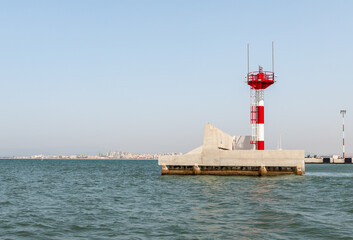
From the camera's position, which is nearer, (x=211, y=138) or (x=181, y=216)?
(x=181, y=216)

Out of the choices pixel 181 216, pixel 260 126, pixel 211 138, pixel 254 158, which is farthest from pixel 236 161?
pixel 181 216

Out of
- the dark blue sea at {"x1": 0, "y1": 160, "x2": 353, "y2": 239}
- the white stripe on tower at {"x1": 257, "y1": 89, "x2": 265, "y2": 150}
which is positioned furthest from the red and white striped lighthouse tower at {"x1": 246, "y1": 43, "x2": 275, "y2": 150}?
the dark blue sea at {"x1": 0, "y1": 160, "x2": 353, "y2": 239}

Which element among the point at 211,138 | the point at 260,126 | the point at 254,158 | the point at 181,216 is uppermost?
the point at 260,126

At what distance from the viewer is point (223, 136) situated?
144 ft

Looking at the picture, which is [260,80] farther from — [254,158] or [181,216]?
[181,216]

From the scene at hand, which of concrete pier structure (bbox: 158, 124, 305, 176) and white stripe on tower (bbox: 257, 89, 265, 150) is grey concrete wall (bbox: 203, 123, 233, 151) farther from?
white stripe on tower (bbox: 257, 89, 265, 150)

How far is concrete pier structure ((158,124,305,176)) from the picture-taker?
39.3 m

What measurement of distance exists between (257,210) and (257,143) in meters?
28.2

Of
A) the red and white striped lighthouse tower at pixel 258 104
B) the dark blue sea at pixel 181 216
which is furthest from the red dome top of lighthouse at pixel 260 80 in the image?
the dark blue sea at pixel 181 216

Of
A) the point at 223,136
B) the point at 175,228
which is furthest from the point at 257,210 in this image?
the point at 223,136

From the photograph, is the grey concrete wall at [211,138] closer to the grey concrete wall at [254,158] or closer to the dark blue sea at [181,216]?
the grey concrete wall at [254,158]

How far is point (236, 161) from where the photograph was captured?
39719 millimetres

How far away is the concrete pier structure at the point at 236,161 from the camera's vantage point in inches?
1549

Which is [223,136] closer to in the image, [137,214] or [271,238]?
[137,214]
